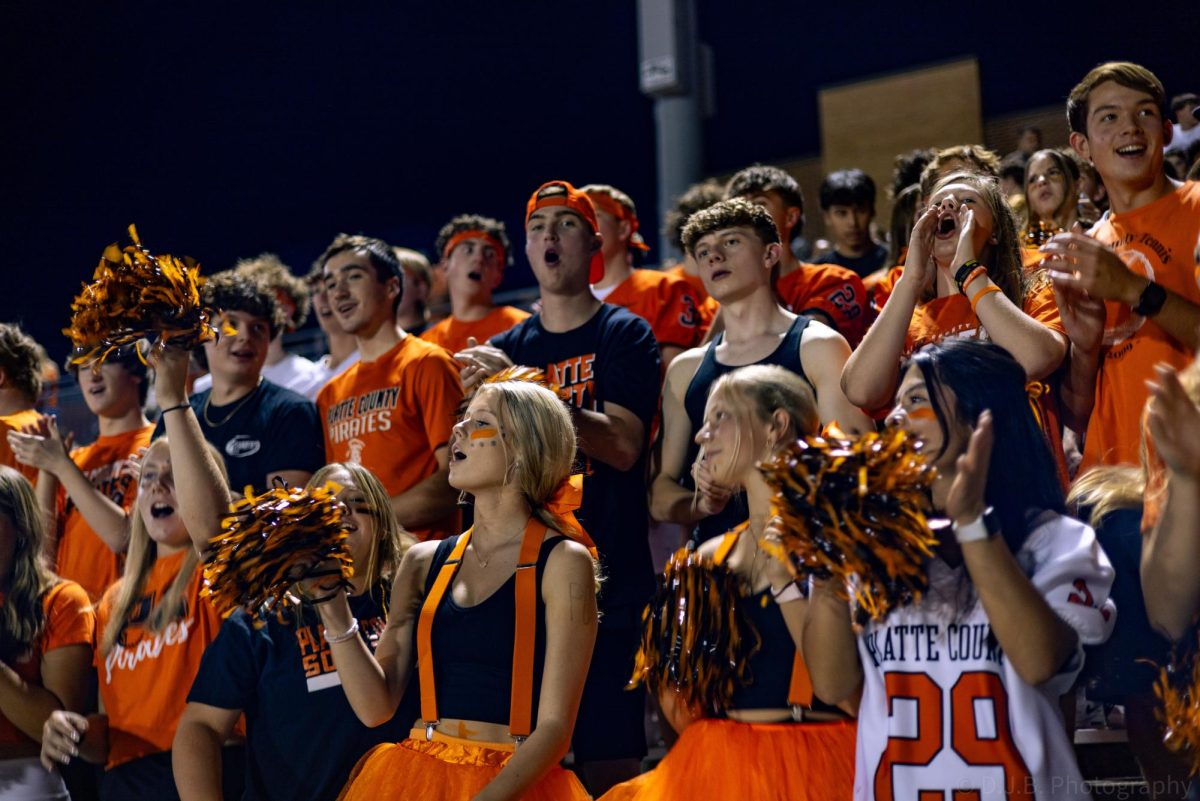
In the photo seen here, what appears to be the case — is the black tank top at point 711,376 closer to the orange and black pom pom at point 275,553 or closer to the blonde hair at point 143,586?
the orange and black pom pom at point 275,553

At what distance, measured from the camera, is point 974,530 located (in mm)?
1821

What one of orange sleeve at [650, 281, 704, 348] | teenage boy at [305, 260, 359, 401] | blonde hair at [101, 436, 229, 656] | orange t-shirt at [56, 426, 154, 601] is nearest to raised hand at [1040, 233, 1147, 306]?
orange sleeve at [650, 281, 704, 348]

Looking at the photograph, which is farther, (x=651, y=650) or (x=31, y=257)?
(x=31, y=257)

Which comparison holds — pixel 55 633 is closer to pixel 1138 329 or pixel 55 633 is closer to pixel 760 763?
pixel 760 763

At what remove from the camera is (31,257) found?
38.1 feet

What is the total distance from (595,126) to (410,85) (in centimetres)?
184

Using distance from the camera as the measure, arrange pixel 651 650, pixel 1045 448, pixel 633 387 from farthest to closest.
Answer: pixel 633 387, pixel 651 650, pixel 1045 448

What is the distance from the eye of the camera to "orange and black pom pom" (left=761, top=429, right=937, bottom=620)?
187 centimetres

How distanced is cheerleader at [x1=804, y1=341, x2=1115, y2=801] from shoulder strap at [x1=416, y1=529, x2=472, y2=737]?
85 cm

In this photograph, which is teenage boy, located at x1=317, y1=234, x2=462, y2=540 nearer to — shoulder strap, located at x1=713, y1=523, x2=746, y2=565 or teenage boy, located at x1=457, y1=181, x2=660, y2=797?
teenage boy, located at x1=457, y1=181, x2=660, y2=797

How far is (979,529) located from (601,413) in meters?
1.70

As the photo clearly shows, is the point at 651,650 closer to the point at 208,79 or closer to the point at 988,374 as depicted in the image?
the point at 988,374

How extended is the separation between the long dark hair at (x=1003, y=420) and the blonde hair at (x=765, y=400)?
1.12 ft

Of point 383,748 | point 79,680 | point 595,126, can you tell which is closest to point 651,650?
point 383,748
